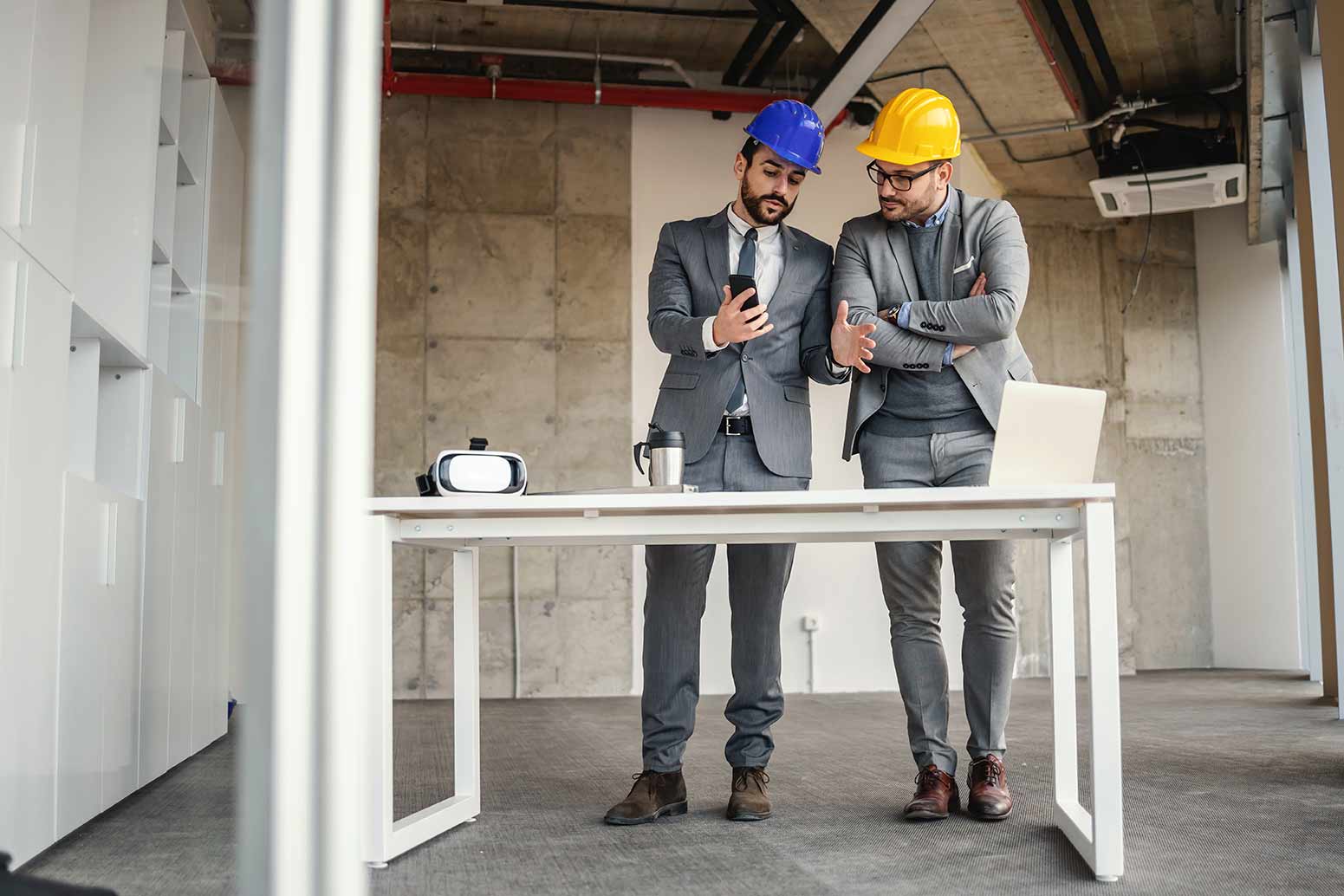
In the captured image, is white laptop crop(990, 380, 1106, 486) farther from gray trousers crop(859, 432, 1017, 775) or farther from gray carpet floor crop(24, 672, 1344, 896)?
gray carpet floor crop(24, 672, 1344, 896)

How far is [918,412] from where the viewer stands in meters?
2.66

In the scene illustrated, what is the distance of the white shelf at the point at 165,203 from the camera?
3189 millimetres

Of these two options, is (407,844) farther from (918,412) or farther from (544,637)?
(544,637)

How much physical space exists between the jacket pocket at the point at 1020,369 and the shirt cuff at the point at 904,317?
0.88ft

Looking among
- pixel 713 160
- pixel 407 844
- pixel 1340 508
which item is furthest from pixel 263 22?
pixel 713 160

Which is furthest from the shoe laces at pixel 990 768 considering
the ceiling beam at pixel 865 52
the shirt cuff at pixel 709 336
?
the ceiling beam at pixel 865 52

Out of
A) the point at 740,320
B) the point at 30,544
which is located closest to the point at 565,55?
the point at 740,320

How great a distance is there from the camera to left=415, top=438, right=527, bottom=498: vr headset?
7.55 ft

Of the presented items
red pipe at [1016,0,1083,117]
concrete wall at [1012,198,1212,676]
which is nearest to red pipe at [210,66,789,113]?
red pipe at [1016,0,1083,117]

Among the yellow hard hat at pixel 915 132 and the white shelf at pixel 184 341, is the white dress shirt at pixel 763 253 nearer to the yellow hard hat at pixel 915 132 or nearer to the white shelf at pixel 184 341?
the yellow hard hat at pixel 915 132

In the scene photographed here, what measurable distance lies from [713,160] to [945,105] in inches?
179

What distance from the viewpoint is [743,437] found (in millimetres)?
2705

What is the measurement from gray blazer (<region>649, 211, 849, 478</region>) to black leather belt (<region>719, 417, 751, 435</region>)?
2 cm

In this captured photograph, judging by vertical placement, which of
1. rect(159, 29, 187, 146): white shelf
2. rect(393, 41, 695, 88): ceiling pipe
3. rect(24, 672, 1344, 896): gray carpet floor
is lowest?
rect(24, 672, 1344, 896): gray carpet floor
